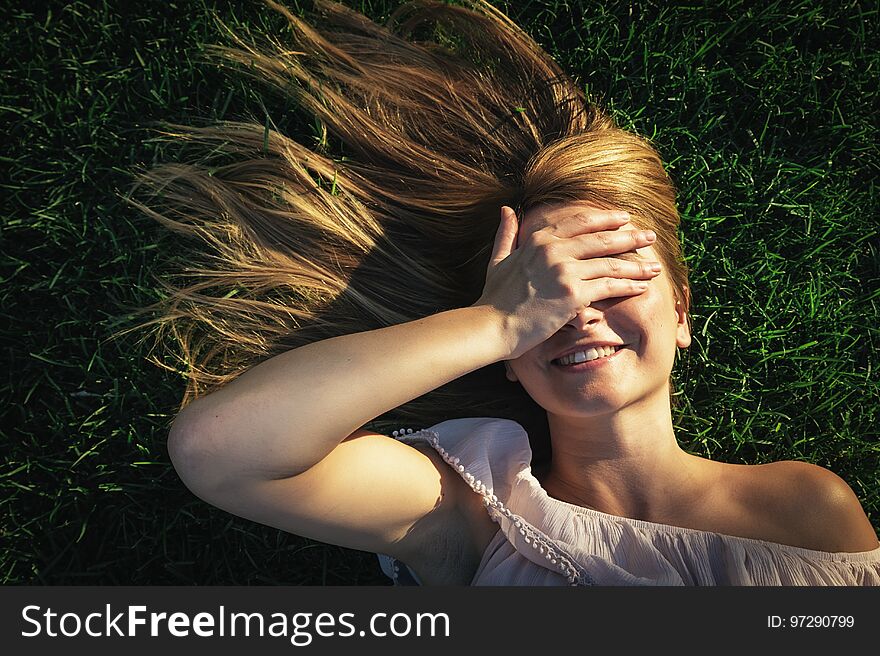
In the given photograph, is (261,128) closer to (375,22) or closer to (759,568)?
(375,22)

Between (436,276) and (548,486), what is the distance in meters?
0.78

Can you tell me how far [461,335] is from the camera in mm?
2234

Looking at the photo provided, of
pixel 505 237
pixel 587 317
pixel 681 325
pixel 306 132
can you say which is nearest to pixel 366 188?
pixel 306 132

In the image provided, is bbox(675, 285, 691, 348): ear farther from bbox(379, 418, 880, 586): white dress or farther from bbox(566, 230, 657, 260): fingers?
bbox(379, 418, 880, 586): white dress

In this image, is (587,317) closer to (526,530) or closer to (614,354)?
(614,354)

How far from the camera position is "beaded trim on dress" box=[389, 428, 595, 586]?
2.39 meters

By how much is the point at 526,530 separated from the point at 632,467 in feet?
1.27

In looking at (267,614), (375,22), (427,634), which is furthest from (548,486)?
(375,22)

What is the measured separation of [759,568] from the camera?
2.40 m

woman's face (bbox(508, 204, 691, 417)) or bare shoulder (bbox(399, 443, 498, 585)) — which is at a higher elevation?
woman's face (bbox(508, 204, 691, 417))

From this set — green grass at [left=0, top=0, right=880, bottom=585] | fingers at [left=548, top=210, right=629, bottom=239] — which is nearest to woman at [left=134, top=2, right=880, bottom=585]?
fingers at [left=548, top=210, right=629, bottom=239]

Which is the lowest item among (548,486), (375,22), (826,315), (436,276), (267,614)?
(267,614)

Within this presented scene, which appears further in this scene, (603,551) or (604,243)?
(603,551)

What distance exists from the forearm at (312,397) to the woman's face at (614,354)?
24 cm
